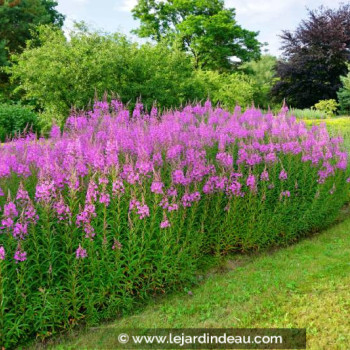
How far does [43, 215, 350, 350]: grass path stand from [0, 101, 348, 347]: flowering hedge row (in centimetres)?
25

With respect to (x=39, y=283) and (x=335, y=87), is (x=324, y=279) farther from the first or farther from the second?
(x=335, y=87)

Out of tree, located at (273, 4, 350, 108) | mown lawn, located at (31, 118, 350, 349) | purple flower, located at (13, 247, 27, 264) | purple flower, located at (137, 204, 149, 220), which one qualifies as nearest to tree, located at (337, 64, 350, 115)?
tree, located at (273, 4, 350, 108)

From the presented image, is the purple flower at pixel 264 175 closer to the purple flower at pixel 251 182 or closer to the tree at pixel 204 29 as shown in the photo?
the purple flower at pixel 251 182

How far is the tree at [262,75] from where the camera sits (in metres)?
36.4

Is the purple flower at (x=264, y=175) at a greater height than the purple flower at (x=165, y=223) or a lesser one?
greater

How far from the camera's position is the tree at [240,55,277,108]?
36406 mm

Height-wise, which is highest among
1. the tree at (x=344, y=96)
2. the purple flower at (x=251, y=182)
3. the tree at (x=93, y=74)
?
the tree at (x=344, y=96)

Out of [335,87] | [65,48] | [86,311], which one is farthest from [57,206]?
[335,87]

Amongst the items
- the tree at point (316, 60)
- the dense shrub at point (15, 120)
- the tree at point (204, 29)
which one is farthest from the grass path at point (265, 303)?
the tree at point (204, 29)

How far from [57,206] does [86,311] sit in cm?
115

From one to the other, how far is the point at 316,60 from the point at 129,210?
2825 centimetres

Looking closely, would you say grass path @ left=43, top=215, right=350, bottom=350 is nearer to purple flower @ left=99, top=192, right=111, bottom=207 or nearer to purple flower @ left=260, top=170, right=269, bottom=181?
purple flower @ left=260, top=170, right=269, bottom=181

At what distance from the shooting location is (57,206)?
3855 mm

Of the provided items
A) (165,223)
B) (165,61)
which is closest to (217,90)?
(165,61)
